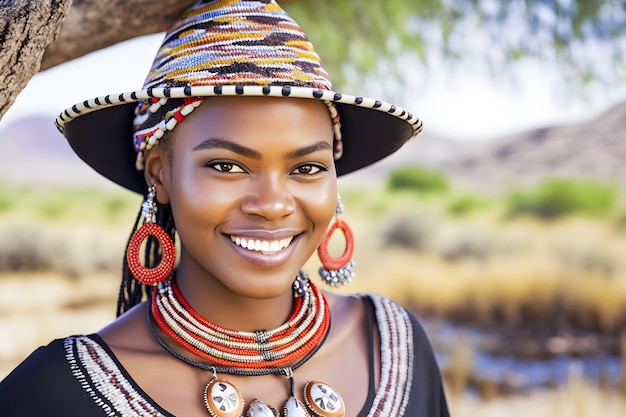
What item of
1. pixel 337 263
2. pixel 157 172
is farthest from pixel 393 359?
pixel 157 172

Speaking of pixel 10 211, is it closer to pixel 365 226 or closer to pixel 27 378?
pixel 365 226

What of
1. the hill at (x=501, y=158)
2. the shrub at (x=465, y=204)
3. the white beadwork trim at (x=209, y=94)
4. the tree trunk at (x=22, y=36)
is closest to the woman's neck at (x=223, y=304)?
the white beadwork trim at (x=209, y=94)

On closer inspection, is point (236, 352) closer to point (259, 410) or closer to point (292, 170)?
point (259, 410)

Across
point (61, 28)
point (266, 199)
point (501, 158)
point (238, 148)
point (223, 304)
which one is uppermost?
point (501, 158)

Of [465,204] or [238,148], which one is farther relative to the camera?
[465,204]

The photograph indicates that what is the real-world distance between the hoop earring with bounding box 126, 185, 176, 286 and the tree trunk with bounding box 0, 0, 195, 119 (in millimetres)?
477

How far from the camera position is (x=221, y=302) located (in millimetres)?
2141

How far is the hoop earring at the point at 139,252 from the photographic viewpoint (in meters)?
2.11

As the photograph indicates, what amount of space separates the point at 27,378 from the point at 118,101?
29.9 inches

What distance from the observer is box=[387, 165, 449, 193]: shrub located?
1465cm

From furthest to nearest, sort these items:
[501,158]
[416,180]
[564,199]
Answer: [501,158] → [416,180] → [564,199]

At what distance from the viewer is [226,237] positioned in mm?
1961

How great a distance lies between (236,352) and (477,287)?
717 centimetres

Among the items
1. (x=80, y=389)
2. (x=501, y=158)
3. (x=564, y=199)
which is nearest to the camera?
(x=80, y=389)
